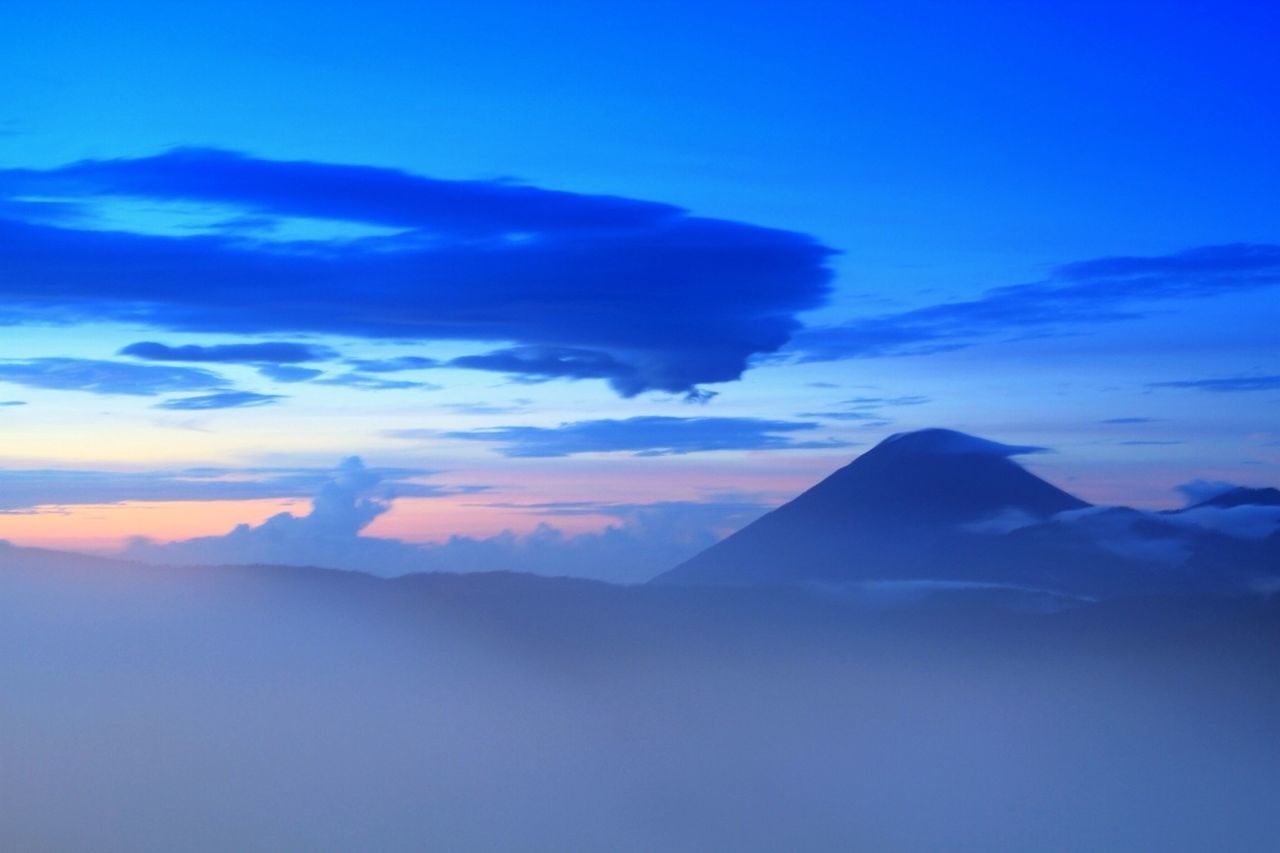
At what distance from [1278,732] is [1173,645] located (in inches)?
346

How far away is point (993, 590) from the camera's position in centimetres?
9144

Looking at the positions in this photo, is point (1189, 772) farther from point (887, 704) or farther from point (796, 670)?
point (796, 670)

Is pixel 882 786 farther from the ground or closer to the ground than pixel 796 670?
closer to the ground

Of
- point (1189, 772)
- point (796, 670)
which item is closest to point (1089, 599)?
point (1189, 772)

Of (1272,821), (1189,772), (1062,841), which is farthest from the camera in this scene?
(1189,772)

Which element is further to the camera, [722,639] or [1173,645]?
[1173,645]

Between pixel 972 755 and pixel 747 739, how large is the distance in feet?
46.0

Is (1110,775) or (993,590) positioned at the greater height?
(993,590)

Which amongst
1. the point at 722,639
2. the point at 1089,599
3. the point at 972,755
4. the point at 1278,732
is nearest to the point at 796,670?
the point at 722,639

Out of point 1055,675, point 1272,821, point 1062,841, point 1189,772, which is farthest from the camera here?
point 1055,675

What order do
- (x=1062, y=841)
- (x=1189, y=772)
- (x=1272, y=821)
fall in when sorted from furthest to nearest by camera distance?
(x=1189, y=772) → (x=1272, y=821) → (x=1062, y=841)

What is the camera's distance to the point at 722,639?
261 feet

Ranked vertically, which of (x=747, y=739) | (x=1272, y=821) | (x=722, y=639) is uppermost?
(x=722, y=639)

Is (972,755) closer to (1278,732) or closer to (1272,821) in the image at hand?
(1272,821)
